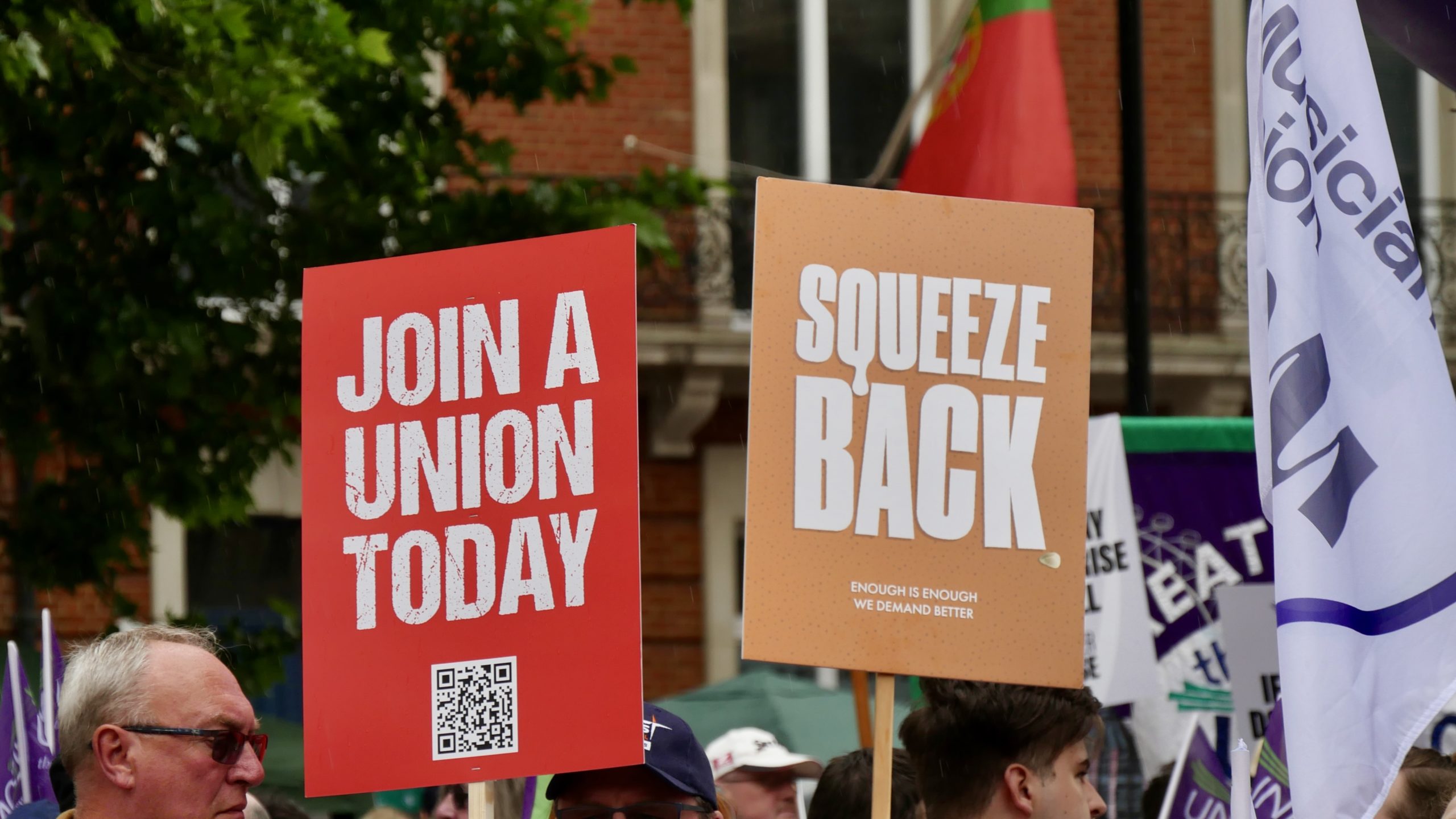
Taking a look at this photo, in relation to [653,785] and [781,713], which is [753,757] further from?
[781,713]

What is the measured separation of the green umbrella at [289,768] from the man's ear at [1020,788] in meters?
4.88

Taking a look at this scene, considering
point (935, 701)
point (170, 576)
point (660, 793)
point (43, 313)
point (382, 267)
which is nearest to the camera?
Answer: point (660, 793)

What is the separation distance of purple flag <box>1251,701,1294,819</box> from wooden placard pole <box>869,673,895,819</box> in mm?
1416

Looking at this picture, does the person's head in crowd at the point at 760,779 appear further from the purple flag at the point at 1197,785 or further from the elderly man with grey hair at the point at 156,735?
the elderly man with grey hair at the point at 156,735

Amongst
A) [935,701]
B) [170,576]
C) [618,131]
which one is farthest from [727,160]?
[935,701]

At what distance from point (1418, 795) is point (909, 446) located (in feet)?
4.71

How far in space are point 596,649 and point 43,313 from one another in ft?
16.4

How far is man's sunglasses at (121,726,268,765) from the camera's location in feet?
10.4

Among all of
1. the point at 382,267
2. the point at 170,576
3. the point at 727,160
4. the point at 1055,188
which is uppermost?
the point at 727,160

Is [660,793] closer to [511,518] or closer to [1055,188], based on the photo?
[511,518]

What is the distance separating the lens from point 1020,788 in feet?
12.3

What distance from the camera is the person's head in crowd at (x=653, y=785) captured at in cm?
334

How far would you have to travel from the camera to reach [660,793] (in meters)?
3.36

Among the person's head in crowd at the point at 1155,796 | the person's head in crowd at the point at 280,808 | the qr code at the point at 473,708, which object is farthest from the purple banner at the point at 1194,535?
the qr code at the point at 473,708
